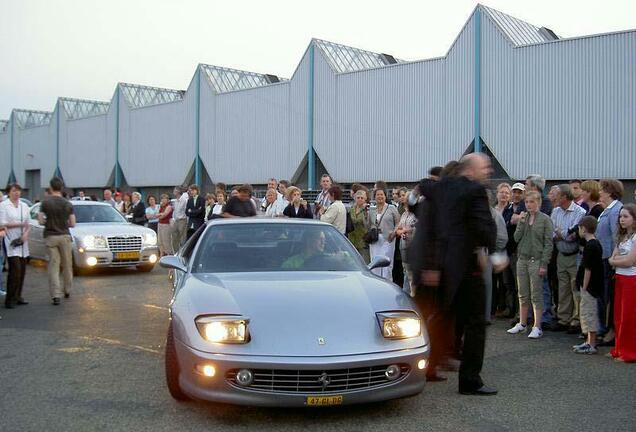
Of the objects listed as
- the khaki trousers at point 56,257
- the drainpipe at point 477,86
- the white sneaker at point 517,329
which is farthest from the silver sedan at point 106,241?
the drainpipe at point 477,86

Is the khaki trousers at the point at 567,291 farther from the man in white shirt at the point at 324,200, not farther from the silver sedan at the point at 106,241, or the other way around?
the silver sedan at the point at 106,241

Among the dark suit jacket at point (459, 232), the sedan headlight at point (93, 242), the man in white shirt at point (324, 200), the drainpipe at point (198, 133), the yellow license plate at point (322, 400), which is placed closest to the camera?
the yellow license plate at point (322, 400)

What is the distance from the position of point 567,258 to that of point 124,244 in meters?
9.64

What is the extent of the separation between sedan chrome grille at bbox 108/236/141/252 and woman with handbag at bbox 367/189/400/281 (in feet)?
22.3

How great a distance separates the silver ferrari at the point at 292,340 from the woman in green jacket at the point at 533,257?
310cm

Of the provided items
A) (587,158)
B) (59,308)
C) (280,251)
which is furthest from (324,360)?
(587,158)

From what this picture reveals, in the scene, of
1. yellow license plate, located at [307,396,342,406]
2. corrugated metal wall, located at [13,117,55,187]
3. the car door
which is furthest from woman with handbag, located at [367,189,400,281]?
corrugated metal wall, located at [13,117,55,187]

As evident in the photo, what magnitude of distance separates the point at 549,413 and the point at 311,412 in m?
1.79

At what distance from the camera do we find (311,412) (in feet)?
17.0

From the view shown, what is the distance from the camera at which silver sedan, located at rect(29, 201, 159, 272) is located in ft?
48.1

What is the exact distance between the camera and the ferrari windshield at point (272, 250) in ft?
20.3

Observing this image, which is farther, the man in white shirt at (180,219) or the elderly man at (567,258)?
the man in white shirt at (180,219)

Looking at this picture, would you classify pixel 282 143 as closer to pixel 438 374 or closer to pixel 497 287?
pixel 497 287

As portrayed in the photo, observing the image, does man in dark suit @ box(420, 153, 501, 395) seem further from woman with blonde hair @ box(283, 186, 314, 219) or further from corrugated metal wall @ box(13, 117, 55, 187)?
corrugated metal wall @ box(13, 117, 55, 187)
